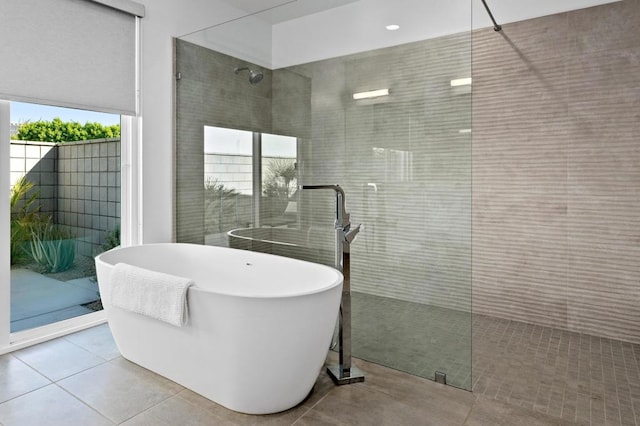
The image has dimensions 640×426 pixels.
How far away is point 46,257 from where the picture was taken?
3107mm

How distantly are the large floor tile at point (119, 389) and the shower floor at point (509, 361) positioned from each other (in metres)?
1.23

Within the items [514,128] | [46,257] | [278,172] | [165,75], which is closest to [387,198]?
[278,172]

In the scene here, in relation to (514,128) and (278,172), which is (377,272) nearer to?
(278,172)

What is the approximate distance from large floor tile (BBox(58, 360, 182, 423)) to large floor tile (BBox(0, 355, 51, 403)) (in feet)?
0.52

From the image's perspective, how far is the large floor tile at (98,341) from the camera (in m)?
2.80

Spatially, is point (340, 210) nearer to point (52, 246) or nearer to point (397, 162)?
point (397, 162)

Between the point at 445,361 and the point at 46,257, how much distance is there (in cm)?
296

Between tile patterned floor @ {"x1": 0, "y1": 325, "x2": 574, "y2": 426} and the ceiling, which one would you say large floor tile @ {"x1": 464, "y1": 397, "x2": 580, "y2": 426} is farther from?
the ceiling

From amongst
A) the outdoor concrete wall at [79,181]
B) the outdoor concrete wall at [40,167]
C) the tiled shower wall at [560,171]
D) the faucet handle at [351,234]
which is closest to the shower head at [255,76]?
the outdoor concrete wall at [79,181]

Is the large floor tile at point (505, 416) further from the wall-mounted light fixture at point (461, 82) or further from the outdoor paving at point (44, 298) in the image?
the outdoor paving at point (44, 298)

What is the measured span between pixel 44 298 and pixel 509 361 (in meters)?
3.37

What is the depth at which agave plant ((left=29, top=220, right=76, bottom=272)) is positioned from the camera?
3.05 meters

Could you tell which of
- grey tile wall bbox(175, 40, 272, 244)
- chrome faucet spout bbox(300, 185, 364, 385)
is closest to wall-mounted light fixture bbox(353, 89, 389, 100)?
chrome faucet spout bbox(300, 185, 364, 385)

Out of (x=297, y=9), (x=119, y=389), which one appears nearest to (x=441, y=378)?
(x=119, y=389)
